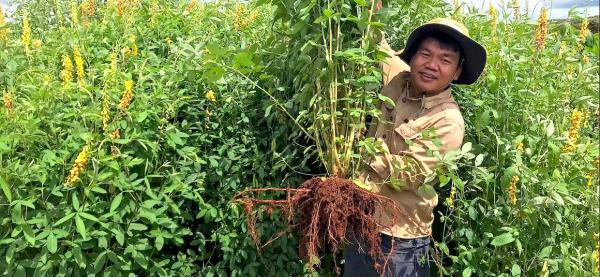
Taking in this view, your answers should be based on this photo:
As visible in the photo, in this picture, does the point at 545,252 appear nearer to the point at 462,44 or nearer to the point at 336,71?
the point at 462,44

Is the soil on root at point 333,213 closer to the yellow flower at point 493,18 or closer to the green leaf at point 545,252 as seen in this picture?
the green leaf at point 545,252

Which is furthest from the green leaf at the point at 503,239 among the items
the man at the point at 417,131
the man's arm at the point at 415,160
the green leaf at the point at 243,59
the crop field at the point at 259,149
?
the green leaf at the point at 243,59

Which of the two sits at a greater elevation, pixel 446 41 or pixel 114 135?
pixel 446 41

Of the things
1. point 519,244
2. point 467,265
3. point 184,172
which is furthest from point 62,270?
point 519,244

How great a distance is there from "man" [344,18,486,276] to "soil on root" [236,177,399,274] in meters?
0.08

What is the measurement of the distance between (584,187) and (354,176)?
3.10ft

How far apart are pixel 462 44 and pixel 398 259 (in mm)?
909

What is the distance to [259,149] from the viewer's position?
2.51 m

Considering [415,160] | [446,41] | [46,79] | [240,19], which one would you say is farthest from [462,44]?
[46,79]

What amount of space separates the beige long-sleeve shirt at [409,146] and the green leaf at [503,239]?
265 millimetres

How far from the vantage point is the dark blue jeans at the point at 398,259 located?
2240 mm

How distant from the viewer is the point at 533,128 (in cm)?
225

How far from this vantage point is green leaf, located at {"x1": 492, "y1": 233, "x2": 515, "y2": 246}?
2.14 metres

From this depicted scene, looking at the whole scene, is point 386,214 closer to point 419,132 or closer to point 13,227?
point 419,132
